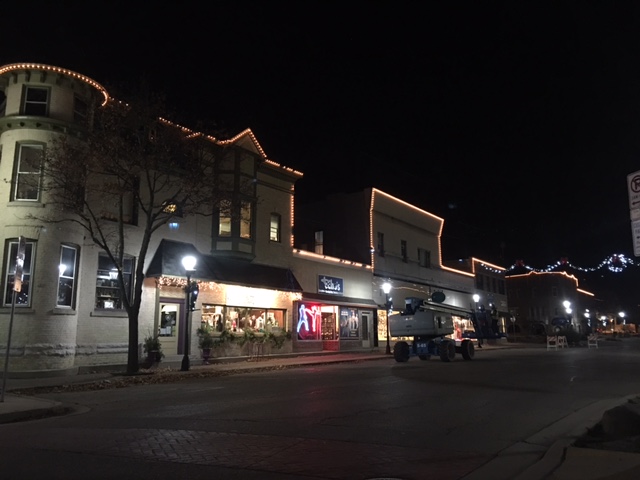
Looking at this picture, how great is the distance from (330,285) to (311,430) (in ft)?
78.3

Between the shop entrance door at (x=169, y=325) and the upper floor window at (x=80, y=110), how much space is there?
8004 millimetres

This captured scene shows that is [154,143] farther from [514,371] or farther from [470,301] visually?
[470,301]

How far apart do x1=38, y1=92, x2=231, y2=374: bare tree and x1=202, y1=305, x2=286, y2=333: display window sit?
15.9 ft

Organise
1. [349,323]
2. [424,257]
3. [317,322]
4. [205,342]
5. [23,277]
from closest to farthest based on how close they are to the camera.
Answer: [23,277]
[205,342]
[317,322]
[349,323]
[424,257]

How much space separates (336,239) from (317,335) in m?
8.69

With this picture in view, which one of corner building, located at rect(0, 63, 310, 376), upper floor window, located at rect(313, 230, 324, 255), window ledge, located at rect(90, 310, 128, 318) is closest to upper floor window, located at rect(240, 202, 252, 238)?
corner building, located at rect(0, 63, 310, 376)

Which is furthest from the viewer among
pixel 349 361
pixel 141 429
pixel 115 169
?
pixel 349 361

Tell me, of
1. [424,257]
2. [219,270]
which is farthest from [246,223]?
[424,257]

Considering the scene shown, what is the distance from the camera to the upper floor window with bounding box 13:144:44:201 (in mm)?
19609

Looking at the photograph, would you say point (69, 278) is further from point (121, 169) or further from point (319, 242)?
point (319, 242)

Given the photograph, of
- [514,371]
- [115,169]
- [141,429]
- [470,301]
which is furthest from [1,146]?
[470,301]

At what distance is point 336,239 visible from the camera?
38.0 metres

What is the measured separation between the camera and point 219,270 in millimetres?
24672

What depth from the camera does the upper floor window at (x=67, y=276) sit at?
1958 cm
